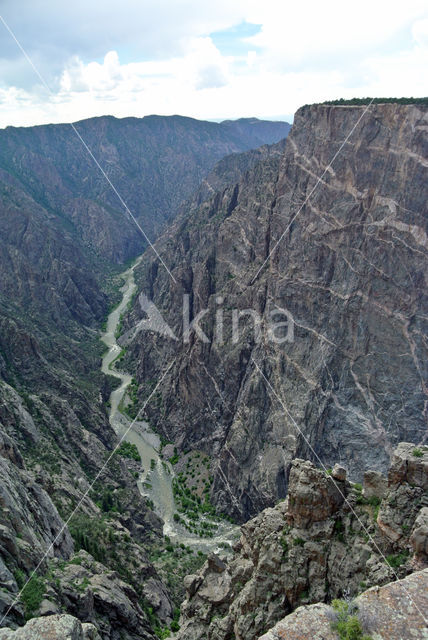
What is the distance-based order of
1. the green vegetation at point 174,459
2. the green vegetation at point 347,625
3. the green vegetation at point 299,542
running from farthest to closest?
the green vegetation at point 174,459 < the green vegetation at point 299,542 < the green vegetation at point 347,625

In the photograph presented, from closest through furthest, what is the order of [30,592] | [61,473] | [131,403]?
1. [30,592]
2. [61,473]
3. [131,403]

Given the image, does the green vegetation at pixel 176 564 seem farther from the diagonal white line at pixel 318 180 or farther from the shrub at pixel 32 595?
the diagonal white line at pixel 318 180

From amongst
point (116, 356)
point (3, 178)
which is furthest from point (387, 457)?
point (3, 178)

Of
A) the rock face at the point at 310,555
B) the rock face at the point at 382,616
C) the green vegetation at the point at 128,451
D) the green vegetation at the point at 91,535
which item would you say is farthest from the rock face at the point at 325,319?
the rock face at the point at 382,616

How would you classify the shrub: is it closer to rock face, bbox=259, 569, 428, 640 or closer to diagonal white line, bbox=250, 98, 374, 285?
rock face, bbox=259, 569, 428, 640

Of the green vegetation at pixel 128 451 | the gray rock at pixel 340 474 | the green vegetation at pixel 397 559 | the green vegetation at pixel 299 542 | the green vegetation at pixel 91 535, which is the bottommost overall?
the green vegetation at pixel 128 451

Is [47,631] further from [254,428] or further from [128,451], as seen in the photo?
[128,451]

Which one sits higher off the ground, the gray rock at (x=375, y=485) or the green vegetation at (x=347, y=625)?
the green vegetation at (x=347, y=625)

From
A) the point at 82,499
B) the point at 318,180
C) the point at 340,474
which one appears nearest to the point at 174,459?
the point at 82,499
